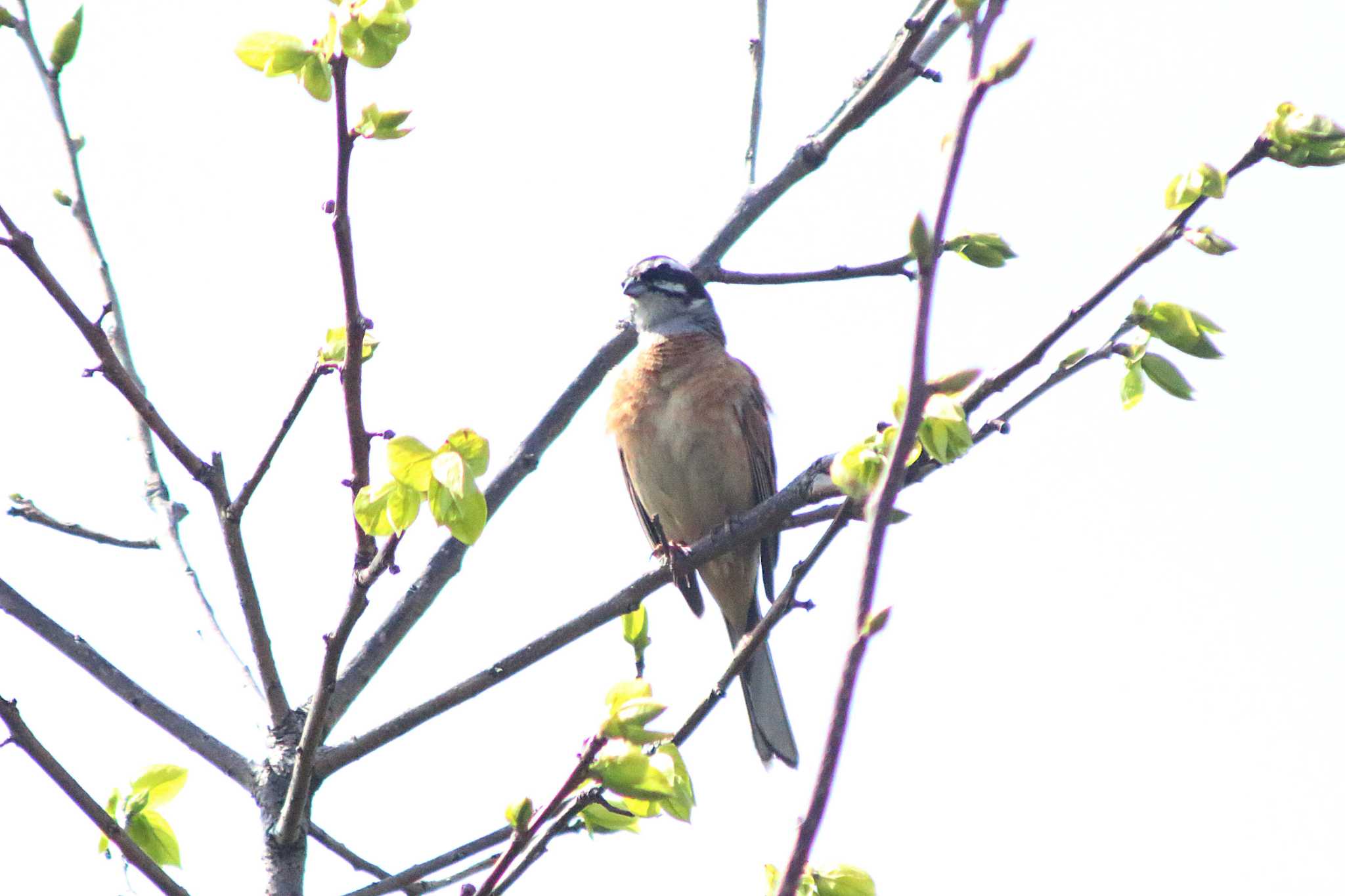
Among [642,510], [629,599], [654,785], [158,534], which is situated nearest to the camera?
[654,785]

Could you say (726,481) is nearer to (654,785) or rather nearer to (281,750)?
(281,750)

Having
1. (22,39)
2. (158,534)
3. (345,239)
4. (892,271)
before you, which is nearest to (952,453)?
(345,239)

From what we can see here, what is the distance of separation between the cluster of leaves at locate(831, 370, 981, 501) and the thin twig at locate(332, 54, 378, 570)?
3.30 ft

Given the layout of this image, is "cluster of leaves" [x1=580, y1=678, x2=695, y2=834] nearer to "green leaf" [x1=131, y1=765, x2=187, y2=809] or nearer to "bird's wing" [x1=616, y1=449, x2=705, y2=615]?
"green leaf" [x1=131, y1=765, x2=187, y2=809]

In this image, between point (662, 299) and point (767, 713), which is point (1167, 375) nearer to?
point (767, 713)

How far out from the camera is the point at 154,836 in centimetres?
335

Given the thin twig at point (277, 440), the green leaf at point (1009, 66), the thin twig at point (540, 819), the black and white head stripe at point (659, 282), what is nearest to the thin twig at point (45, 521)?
the thin twig at point (277, 440)

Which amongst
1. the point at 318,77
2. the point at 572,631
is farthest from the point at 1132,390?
the point at 318,77

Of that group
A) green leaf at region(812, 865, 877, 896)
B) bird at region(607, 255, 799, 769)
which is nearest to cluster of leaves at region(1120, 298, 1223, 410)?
green leaf at region(812, 865, 877, 896)

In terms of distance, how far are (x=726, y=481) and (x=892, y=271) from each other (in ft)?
8.60


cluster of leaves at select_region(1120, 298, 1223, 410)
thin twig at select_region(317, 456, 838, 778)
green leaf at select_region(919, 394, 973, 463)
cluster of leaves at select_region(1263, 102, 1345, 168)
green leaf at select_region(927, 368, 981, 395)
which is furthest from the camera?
thin twig at select_region(317, 456, 838, 778)

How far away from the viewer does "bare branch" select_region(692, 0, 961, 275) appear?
186 inches

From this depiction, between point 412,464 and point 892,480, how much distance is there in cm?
136

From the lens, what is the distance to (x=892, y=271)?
14.8 feet
